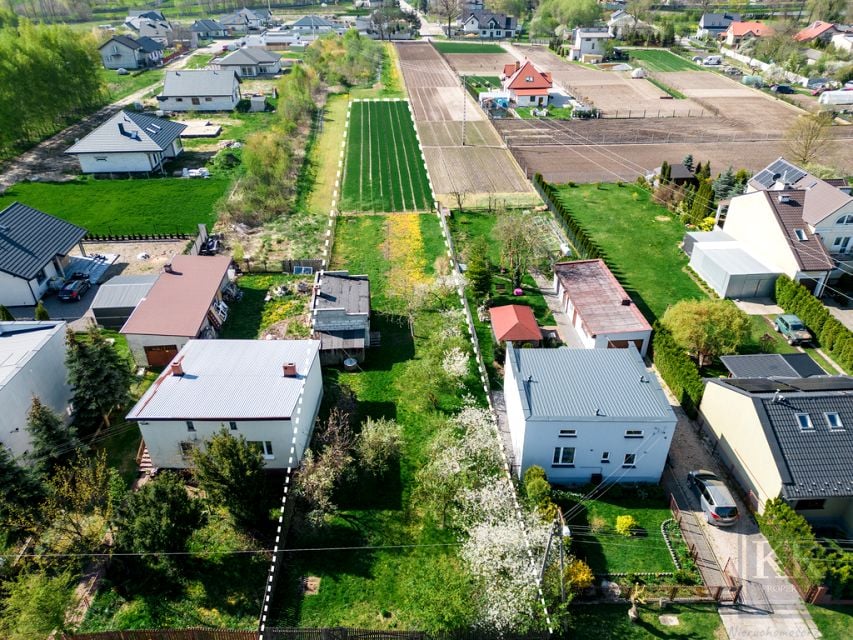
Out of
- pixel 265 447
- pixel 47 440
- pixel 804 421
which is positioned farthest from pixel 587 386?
pixel 47 440

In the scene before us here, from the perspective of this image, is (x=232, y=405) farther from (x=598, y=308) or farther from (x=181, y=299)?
(x=598, y=308)

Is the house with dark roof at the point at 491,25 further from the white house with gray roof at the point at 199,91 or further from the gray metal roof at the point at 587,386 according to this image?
the gray metal roof at the point at 587,386

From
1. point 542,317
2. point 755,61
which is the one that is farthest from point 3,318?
point 755,61

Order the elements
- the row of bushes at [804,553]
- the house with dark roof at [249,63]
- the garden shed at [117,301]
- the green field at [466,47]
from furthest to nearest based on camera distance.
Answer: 1. the green field at [466,47]
2. the house with dark roof at [249,63]
3. the garden shed at [117,301]
4. the row of bushes at [804,553]

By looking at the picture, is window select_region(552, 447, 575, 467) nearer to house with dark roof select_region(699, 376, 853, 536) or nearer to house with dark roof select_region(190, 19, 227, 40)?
house with dark roof select_region(699, 376, 853, 536)

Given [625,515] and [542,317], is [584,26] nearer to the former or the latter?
[542,317]

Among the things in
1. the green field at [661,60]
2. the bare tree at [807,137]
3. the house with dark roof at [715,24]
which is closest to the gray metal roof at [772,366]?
the bare tree at [807,137]
